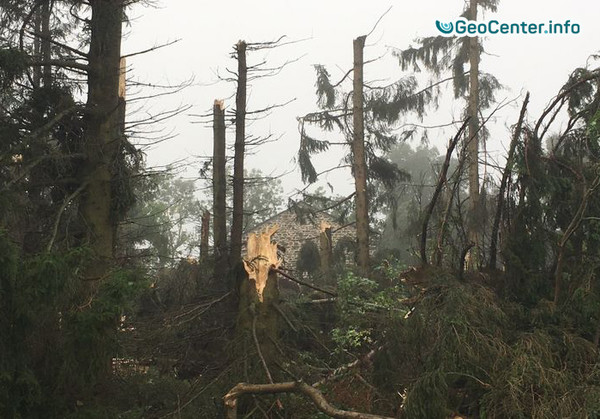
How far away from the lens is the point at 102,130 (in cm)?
805

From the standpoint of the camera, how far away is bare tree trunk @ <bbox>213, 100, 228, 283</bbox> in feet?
40.1

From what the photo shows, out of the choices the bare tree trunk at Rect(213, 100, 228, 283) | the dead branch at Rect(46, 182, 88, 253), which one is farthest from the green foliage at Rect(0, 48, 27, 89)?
the bare tree trunk at Rect(213, 100, 228, 283)

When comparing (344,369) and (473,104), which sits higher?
(473,104)

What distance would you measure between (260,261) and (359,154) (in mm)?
9690

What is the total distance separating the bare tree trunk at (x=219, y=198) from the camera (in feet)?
40.1

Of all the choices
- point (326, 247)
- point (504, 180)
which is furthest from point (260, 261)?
point (326, 247)

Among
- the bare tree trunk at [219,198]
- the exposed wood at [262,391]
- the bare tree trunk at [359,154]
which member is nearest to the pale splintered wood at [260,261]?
the exposed wood at [262,391]

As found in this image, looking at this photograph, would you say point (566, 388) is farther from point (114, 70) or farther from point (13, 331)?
point (114, 70)

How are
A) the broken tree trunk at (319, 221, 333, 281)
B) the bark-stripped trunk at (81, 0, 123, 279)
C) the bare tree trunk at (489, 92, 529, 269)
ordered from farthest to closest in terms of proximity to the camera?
the broken tree trunk at (319, 221, 333, 281) → the bark-stripped trunk at (81, 0, 123, 279) → the bare tree trunk at (489, 92, 529, 269)

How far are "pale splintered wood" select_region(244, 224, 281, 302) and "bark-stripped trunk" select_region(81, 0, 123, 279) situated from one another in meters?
1.92

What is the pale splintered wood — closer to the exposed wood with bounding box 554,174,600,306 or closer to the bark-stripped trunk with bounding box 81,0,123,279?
the bark-stripped trunk with bounding box 81,0,123,279

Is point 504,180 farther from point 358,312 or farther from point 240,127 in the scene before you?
point 240,127

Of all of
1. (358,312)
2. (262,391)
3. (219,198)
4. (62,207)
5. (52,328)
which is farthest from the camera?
(219,198)

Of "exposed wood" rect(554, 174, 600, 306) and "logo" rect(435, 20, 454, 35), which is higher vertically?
"logo" rect(435, 20, 454, 35)
